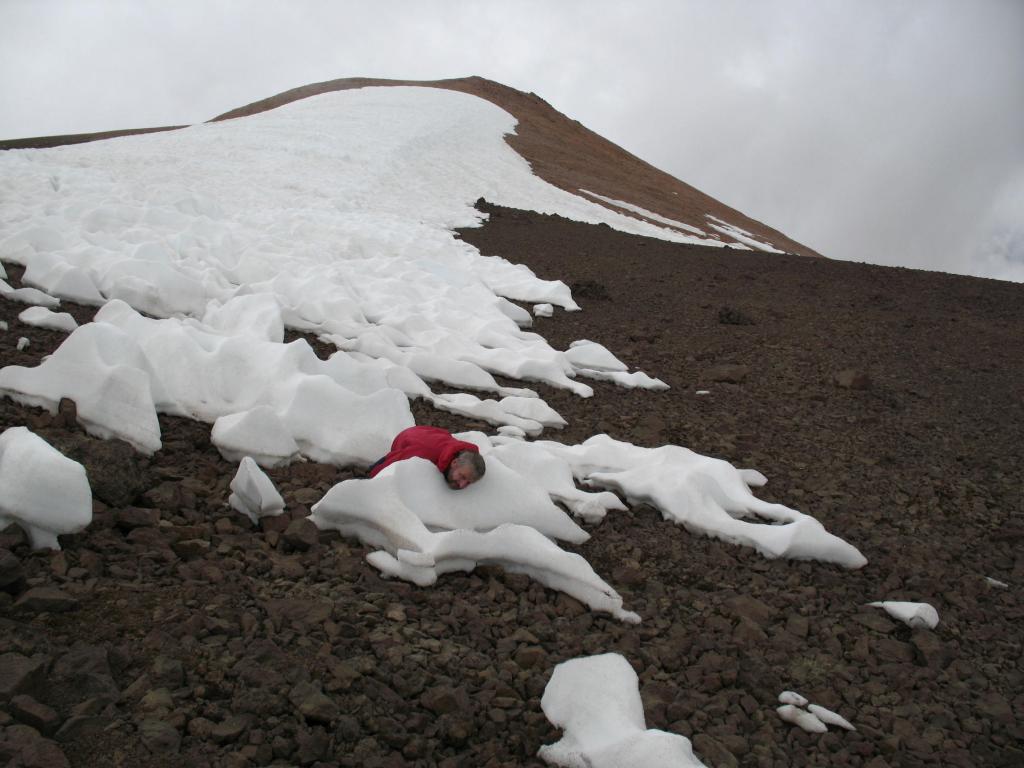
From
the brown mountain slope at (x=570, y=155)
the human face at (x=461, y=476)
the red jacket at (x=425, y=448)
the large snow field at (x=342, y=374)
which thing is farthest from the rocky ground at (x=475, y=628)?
the brown mountain slope at (x=570, y=155)

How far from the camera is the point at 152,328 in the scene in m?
4.91

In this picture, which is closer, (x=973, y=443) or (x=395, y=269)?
(x=973, y=443)

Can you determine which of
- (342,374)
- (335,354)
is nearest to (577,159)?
(335,354)

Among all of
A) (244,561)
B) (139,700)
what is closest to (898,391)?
(244,561)

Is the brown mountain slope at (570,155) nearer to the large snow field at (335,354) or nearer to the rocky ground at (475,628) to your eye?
the large snow field at (335,354)

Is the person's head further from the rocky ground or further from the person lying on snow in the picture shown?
the rocky ground

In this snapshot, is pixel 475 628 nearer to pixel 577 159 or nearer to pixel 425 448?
pixel 425 448

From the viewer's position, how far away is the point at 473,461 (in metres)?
3.58

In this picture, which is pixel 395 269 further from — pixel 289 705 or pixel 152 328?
pixel 289 705

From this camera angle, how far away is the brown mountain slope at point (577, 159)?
23.0 m

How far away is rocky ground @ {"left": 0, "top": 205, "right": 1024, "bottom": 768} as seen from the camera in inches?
83.1

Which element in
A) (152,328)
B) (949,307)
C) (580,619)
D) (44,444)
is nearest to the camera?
(44,444)

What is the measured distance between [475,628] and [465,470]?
91 centimetres

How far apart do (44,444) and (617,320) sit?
7.13 metres
